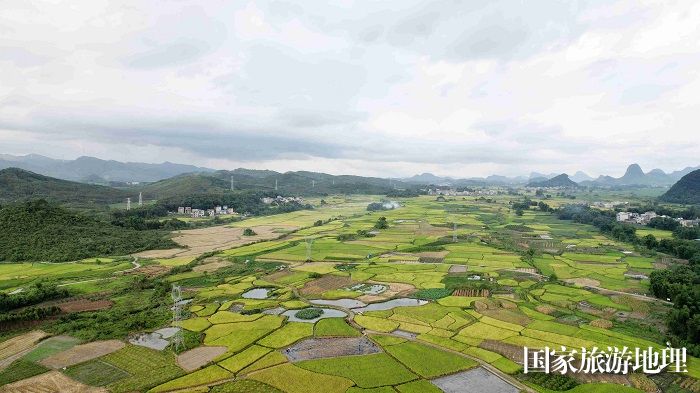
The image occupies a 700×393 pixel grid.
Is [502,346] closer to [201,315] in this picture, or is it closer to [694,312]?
[694,312]

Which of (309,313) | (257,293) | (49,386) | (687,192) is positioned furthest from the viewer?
(687,192)

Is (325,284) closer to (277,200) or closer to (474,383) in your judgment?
(474,383)

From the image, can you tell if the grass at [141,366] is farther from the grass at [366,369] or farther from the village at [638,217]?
the village at [638,217]

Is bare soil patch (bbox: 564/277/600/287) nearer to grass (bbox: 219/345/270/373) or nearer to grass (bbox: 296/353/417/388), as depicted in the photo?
grass (bbox: 296/353/417/388)

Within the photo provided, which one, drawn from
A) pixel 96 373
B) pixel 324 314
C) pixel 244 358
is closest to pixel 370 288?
pixel 324 314

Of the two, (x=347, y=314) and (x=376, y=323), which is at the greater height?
(x=376, y=323)

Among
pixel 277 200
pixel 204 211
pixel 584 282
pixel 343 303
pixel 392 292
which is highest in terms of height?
pixel 277 200

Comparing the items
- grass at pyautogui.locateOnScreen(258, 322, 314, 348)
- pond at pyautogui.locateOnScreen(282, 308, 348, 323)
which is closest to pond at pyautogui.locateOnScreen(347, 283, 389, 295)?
pond at pyautogui.locateOnScreen(282, 308, 348, 323)

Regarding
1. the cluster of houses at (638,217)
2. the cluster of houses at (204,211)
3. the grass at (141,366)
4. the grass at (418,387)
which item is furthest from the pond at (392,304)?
the cluster of houses at (204,211)
